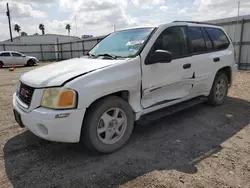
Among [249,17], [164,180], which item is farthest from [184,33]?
[249,17]

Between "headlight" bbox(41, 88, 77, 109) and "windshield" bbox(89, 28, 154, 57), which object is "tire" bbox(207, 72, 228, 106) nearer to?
"windshield" bbox(89, 28, 154, 57)

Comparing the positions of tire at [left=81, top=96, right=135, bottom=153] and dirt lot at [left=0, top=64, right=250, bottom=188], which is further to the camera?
tire at [left=81, top=96, right=135, bottom=153]

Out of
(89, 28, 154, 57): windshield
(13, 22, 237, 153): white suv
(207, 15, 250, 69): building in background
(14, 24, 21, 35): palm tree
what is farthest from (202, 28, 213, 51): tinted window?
(14, 24, 21, 35): palm tree

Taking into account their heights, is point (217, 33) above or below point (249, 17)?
below

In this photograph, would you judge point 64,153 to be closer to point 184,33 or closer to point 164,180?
point 164,180

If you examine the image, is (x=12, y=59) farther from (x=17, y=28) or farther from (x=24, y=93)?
(x=17, y=28)

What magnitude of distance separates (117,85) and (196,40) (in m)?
2.16

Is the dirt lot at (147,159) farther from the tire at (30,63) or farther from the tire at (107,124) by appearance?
the tire at (30,63)

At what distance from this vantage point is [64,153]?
3084 millimetres

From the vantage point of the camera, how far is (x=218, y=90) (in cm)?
500

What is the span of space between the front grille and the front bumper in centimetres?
22

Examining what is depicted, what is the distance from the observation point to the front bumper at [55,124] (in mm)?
2529

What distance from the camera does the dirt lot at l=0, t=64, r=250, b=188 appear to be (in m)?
2.45

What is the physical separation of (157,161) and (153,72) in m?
1.32
